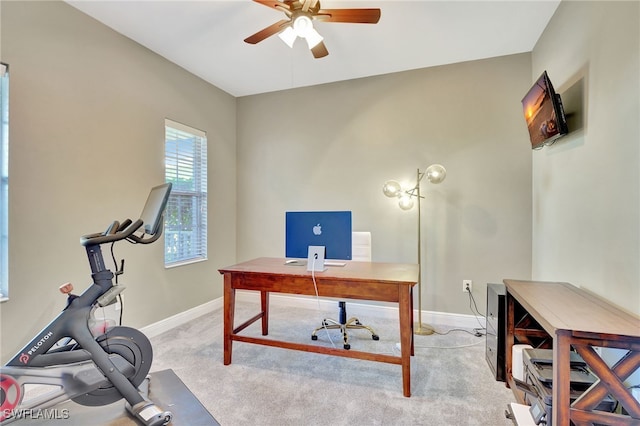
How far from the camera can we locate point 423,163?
3180 millimetres

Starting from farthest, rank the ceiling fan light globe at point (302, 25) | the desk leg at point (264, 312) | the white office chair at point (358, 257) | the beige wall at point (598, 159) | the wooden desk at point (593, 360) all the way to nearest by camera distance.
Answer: the desk leg at point (264, 312), the white office chair at point (358, 257), the ceiling fan light globe at point (302, 25), the beige wall at point (598, 159), the wooden desk at point (593, 360)

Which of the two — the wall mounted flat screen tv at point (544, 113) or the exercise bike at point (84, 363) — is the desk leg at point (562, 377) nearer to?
the wall mounted flat screen tv at point (544, 113)

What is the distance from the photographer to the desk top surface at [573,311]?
1162mm

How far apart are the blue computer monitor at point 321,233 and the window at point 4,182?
1853 mm

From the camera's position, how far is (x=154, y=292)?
2.88m

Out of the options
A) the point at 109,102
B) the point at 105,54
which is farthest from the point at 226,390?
the point at 105,54

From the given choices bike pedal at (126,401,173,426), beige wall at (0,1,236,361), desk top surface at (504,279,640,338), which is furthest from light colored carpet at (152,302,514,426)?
beige wall at (0,1,236,361)

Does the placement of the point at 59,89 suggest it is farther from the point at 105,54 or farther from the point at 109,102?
the point at 105,54

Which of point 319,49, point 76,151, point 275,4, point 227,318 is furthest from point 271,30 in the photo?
point 227,318

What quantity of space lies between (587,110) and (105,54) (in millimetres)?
3577

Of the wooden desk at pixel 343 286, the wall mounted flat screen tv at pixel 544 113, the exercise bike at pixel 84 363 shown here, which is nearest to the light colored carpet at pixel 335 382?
the wooden desk at pixel 343 286

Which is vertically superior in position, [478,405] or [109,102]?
[109,102]

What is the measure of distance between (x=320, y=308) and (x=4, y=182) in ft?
9.78

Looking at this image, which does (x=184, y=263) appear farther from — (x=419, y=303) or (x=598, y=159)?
(x=598, y=159)
